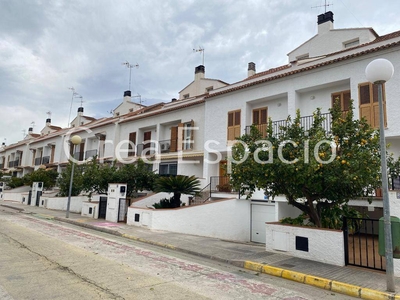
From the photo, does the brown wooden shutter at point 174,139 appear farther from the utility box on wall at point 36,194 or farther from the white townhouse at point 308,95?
the utility box on wall at point 36,194

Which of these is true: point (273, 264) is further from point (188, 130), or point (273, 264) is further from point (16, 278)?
point (188, 130)

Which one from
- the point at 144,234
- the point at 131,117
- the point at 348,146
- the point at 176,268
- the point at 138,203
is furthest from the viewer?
the point at 131,117

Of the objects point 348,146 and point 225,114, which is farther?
point 225,114

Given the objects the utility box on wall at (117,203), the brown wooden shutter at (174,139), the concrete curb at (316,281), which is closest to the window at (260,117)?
the brown wooden shutter at (174,139)

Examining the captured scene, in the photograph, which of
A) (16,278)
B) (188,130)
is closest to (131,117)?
(188,130)

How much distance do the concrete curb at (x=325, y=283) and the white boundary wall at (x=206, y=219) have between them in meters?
6.41

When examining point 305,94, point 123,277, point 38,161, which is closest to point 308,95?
point 305,94

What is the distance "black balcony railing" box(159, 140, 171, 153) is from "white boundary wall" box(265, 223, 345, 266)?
49.8 ft

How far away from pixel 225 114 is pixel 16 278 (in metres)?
14.7

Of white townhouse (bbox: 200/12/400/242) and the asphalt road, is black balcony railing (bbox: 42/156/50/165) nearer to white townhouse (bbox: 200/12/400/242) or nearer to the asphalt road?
white townhouse (bbox: 200/12/400/242)

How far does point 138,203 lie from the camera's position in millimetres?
16422

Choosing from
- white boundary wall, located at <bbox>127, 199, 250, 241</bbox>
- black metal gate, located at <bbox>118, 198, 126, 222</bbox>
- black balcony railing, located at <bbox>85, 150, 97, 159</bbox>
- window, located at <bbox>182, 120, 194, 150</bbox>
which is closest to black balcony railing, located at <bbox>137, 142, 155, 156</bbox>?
window, located at <bbox>182, 120, 194, 150</bbox>

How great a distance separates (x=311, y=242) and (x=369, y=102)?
8.06 metres

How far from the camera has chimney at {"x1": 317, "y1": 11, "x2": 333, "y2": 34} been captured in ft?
63.9
